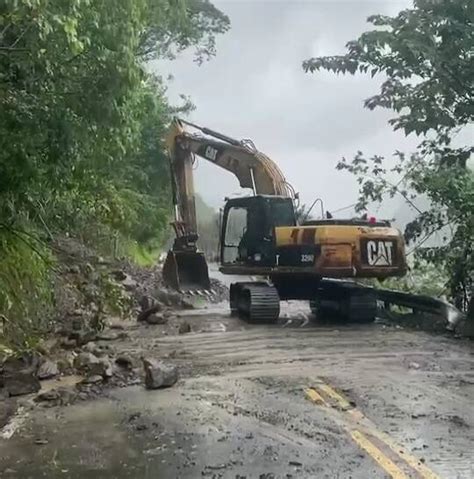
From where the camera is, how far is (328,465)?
19.2 feet

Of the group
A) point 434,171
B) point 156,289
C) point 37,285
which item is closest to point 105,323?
point 37,285

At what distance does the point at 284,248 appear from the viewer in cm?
1526

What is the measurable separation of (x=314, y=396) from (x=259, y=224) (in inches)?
309

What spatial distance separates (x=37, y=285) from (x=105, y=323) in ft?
8.01

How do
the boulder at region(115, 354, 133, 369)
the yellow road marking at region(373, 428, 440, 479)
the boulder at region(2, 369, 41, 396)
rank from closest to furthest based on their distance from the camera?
the yellow road marking at region(373, 428, 440, 479) < the boulder at region(2, 369, 41, 396) < the boulder at region(115, 354, 133, 369)

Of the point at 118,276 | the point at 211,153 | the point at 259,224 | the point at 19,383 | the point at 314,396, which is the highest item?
the point at 211,153

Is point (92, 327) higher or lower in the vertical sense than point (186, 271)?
lower

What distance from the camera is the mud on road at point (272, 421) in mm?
5898

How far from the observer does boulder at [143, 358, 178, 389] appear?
29.1ft

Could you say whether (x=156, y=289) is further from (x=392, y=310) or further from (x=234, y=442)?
(x=234, y=442)

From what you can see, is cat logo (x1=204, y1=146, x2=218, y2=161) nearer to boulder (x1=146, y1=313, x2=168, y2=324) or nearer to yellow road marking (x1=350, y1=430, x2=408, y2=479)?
boulder (x1=146, y1=313, x2=168, y2=324)

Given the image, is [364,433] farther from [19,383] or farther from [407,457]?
[19,383]

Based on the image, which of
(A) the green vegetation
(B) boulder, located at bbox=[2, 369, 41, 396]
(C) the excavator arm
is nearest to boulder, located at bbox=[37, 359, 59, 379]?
(B) boulder, located at bbox=[2, 369, 41, 396]

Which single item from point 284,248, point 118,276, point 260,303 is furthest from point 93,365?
point 118,276
